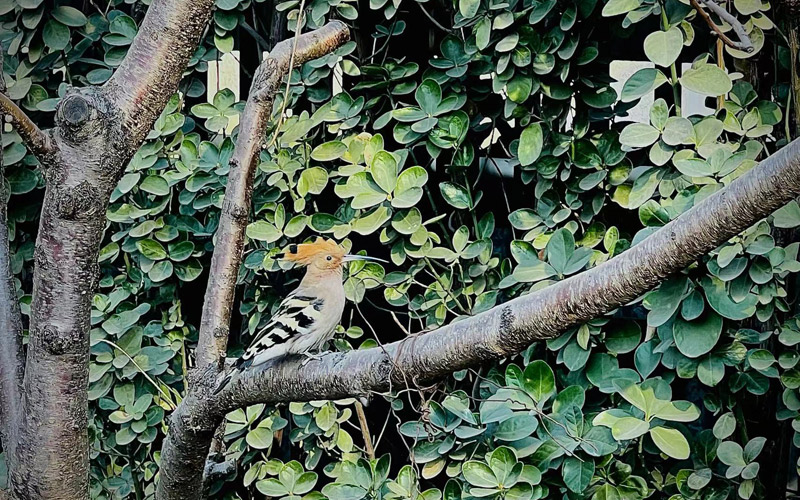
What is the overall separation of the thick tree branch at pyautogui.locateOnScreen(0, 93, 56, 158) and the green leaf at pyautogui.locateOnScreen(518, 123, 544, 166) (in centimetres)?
91

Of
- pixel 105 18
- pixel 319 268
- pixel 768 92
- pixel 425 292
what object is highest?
pixel 105 18

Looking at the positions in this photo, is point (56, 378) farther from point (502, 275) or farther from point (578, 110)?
point (578, 110)

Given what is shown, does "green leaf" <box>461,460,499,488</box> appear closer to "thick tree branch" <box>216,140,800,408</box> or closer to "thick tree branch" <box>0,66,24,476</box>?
"thick tree branch" <box>216,140,800,408</box>

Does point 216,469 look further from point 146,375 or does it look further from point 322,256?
point 322,256

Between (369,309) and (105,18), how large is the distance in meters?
1.00

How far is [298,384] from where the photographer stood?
4.65 ft

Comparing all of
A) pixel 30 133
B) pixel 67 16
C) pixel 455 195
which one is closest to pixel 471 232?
pixel 455 195

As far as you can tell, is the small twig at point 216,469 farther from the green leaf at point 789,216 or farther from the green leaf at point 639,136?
the green leaf at point 789,216

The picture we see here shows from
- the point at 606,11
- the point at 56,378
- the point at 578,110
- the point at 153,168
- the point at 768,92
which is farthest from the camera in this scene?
the point at 153,168

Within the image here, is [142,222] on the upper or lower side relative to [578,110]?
lower

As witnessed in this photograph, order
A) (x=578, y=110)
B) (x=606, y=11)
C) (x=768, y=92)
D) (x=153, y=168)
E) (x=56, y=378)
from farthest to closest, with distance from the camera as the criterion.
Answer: (x=153, y=168) < (x=578, y=110) < (x=768, y=92) < (x=606, y=11) < (x=56, y=378)

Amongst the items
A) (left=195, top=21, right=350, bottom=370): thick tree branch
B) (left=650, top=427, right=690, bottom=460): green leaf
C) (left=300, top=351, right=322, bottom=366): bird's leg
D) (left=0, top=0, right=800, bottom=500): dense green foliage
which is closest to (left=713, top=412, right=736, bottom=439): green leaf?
(left=0, top=0, right=800, bottom=500): dense green foliage

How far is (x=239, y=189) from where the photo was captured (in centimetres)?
160

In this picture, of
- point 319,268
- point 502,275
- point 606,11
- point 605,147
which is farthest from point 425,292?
point 606,11
